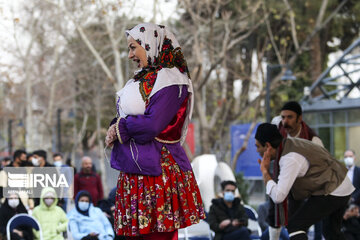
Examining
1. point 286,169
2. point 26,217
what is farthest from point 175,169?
point 26,217

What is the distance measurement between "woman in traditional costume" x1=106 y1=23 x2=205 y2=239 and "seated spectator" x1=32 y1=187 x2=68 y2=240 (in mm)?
5619

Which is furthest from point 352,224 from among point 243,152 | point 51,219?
point 243,152

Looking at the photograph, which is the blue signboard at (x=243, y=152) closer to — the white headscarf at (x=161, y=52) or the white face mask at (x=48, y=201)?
the white face mask at (x=48, y=201)

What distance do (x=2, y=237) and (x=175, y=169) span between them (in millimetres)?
5951

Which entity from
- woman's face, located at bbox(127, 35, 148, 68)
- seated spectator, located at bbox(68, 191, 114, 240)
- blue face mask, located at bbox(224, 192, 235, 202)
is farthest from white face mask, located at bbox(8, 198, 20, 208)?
woman's face, located at bbox(127, 35, 148, 68)

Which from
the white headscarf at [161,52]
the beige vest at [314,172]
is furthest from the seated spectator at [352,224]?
the white headscarf at [161,52]

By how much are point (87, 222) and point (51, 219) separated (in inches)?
37.6

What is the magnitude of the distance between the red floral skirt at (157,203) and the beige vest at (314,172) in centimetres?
150

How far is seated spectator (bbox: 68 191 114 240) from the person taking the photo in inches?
338

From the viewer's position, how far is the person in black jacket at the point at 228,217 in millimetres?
9375

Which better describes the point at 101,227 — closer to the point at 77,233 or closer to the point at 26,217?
the point at 77,233

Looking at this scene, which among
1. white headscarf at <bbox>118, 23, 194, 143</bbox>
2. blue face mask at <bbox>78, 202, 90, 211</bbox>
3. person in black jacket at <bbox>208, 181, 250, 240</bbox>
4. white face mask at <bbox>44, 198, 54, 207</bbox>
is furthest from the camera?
person in black jacket at <bbox>208, 181, 250, 240</bbox>

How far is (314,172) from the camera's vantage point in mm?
5129

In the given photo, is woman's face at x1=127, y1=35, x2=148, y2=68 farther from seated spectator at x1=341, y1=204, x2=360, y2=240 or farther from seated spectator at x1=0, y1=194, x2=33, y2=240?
seated spectator at x1=341, y1=204, x2=360, y2=240
